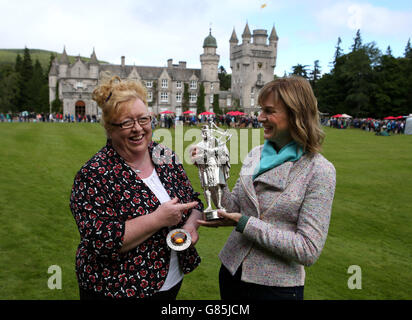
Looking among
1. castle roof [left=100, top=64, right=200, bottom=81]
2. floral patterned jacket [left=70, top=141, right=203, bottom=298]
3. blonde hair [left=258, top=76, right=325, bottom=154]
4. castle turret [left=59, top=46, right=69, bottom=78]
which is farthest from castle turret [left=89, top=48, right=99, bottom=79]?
blonde hair [left=258, top=76, right=325, bottom=154]

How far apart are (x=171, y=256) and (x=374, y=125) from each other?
46.1 metres

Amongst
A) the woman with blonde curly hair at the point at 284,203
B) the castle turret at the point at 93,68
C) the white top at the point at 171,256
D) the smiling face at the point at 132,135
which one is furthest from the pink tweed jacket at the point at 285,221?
the castle turret at the point at 93,68

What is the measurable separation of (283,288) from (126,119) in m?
1.66

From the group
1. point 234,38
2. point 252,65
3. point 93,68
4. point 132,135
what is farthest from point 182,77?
point 132,135

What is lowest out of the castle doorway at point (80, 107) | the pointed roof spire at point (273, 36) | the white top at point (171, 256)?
the white top at point (171, 256)

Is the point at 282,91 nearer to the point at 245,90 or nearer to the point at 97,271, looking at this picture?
the point at 97,271

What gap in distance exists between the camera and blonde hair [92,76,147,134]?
263 centimetres

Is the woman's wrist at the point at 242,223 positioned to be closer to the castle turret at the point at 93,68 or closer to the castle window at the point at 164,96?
the castle turret at the point at 93,68

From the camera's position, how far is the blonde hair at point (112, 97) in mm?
2635

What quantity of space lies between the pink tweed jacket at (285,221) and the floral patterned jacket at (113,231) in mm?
594

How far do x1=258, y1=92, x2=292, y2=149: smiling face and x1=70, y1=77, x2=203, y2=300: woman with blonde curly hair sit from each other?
33.7 inches

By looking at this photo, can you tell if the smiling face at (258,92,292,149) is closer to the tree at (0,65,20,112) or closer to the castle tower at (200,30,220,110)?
the castle tower at (200,30,220,110)

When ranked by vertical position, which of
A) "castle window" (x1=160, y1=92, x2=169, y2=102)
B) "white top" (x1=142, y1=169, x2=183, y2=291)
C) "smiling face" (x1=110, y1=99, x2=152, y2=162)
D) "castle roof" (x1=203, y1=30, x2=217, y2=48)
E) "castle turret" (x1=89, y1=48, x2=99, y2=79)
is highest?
"castle roof" (x1=203, y1=30, x2=217, y2=48)

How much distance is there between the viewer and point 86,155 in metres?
16.2
